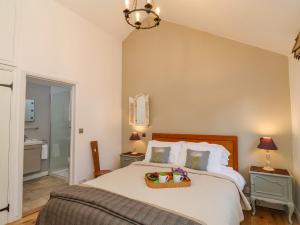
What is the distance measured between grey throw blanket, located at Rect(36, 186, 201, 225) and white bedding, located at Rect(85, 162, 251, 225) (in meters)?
0.18

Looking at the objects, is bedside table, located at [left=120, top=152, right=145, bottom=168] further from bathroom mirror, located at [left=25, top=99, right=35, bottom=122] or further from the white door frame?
bathroom mirror, located at [left=25, top=99, right=35, bottom=122]

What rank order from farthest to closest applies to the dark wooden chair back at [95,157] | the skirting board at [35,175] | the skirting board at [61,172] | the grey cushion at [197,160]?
1. the skirting board at [61,172]
2. the skirting board at [35,175]
3. the dark wooden chair back at [95,157]
4. the grey cushion at [197,160]

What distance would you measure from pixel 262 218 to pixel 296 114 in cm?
154

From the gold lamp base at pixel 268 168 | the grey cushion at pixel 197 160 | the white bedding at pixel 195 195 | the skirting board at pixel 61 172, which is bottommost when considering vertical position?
the skirting board at pixel 61 172

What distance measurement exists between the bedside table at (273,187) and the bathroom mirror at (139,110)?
2196mm

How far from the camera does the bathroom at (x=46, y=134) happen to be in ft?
13.8

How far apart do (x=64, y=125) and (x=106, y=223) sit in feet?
12.3

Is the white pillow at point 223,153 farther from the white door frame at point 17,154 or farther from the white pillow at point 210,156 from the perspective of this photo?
the white door frame at point 17,154

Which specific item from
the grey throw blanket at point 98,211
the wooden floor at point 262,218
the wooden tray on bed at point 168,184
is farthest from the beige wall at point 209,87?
the grey throw blanket at point 98,211

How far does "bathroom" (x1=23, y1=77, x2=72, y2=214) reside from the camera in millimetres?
4219

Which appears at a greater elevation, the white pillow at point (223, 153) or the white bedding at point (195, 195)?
the white pillow at point (223, 153)

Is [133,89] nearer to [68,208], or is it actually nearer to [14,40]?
[14,40]

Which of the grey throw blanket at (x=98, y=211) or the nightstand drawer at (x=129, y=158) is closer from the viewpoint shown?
the grey throw blanket at (x=98, y=211)

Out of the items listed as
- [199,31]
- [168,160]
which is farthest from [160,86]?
[168,160]
